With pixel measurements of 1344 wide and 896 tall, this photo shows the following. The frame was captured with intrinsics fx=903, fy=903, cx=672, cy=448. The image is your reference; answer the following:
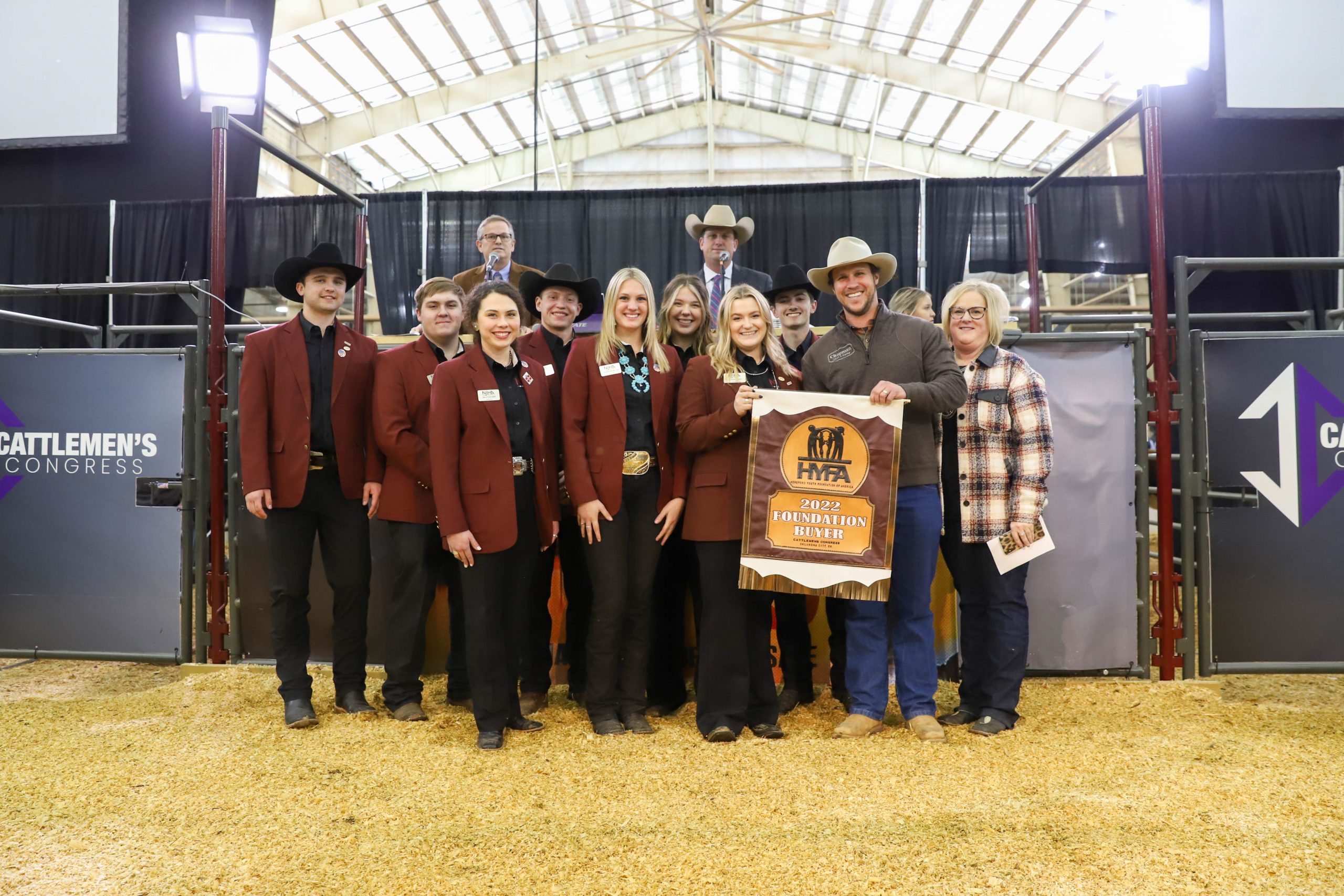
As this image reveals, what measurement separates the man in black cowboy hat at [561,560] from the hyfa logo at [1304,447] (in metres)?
2.72

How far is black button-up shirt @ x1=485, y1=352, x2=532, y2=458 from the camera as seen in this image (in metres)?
3.03

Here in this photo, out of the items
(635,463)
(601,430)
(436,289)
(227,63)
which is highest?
(227,63)

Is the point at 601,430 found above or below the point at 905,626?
above

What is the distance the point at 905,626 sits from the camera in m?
3.07

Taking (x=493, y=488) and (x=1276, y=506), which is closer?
(x=493, y=488)

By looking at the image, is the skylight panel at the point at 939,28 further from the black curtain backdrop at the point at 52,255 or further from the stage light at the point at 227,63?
the black curtain backdrop at the point at 52,255

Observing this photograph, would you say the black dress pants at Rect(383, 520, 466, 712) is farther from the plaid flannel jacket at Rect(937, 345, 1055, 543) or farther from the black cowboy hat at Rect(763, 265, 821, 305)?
the plaid flannel jacket at Rect(937, 345, 1055, 543)

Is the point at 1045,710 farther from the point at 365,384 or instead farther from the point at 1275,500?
the point at 365,384

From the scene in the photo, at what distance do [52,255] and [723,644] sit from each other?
9430 mm

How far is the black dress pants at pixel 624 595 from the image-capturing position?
3047 millimetres

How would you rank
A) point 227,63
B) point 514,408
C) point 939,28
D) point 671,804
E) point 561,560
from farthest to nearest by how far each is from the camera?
point 939,28 < point 227,63 < point 561,560 < point 514,408 < point 671,804

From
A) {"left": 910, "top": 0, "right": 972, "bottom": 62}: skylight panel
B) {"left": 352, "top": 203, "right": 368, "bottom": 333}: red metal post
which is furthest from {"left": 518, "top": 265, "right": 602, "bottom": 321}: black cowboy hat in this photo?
{"left": 910, "top": 0, "right": 972, "bottom": 62}: skylight panel

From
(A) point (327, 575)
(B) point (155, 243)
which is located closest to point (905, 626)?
(A) point (327, 575)

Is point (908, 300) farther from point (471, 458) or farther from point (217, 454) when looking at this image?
point (217, 454)
